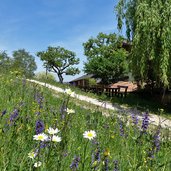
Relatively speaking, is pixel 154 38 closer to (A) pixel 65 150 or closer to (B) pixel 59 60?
(A) pixel 65 150

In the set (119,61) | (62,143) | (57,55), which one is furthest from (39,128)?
(57,55)

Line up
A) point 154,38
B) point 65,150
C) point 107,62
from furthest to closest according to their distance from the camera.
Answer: point 107,62, point 154,38, point 65,150

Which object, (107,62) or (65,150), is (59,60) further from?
(65,150)

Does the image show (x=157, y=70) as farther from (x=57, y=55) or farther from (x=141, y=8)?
(x=57, y=55)

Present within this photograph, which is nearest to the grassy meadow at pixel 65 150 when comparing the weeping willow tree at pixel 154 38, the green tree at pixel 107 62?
the weeping willow tree at pixel 154 38

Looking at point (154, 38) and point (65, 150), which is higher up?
point (154, 38)

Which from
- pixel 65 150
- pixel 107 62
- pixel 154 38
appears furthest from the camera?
pixel 107 62

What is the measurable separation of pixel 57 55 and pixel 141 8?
129 feet

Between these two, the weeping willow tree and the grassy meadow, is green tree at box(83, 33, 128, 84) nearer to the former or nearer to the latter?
the weeping willow tree

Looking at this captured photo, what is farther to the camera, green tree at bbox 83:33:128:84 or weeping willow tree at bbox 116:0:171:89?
green tree at bbox 83:33:128:84

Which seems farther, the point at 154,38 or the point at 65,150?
the point at 154,38

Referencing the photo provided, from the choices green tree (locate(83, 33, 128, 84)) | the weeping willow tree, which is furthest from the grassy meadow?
green tree (locate(83, 33, 128, 84))

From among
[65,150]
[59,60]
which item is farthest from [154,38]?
[59,60]

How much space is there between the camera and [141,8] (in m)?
15.5
